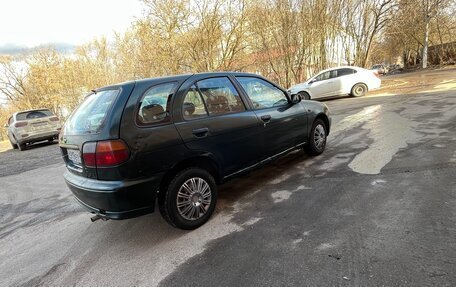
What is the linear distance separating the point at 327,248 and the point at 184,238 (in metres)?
1.49

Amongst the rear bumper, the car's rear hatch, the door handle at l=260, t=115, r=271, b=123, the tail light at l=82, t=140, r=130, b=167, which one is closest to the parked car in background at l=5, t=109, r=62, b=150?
the car's rear hatch

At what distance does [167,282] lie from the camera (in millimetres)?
2660

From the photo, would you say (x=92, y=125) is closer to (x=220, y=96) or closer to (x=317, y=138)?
(x=220, y=96)

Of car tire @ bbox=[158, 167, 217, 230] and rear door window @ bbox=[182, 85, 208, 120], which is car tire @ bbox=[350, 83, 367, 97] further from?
car tire @ bbox=[158, 167, 217, 230]

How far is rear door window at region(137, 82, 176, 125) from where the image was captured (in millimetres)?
3187

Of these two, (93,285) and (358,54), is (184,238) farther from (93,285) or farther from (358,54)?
(358,54)

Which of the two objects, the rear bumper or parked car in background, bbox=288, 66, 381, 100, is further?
parked car in background, bbox=288, 66, 381, 100

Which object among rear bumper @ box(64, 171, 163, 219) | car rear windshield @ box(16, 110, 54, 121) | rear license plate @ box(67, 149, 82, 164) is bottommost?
rear bumper @ box(64, 171, 163, 219)

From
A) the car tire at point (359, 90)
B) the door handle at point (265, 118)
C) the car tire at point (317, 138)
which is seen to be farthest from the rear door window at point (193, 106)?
the car tire at point (359, 90)

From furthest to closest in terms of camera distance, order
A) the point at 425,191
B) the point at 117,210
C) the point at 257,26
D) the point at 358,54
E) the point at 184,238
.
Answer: the point at 358,54
the point at 257,26
the point at 425,191
the point at 184,238
the point at 117,210

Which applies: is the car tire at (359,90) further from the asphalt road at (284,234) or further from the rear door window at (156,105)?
the rear door window at (156,105)

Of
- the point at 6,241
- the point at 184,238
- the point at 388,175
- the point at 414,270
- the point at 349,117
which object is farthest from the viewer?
the point at 349,117

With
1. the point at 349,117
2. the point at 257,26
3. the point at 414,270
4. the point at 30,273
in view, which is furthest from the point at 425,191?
the point at 257,26

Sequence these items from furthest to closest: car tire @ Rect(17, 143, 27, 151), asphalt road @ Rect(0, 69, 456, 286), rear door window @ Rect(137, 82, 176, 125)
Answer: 1. car tire @ Rect(17, 143, 27, 151)
2. rear door window @ Rect(137, 82, 176, 125)
3. asphalt road @ Rect(0, 69, 456, 286)
